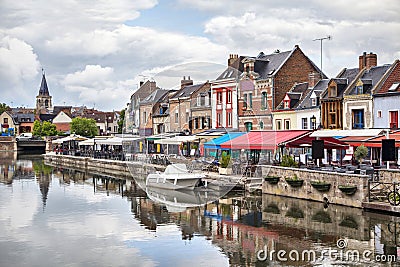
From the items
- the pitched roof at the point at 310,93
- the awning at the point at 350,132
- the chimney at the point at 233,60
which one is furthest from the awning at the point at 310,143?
the chimney at the point at 233,60

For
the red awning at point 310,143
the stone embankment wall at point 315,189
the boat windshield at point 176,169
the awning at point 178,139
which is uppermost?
the awning at point 178,139

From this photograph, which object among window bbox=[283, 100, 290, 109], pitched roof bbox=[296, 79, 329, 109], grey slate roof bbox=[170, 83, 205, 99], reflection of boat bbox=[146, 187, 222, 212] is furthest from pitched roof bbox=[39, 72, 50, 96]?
reflection of boat bbox=[146, 187, 222, 212]

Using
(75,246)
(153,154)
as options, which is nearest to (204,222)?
(75,246)

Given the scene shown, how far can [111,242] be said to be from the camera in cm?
2194

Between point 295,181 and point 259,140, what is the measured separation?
353cm

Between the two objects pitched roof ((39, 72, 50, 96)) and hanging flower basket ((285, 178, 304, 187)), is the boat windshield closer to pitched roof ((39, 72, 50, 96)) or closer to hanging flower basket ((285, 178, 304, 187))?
hanging flower basket ((285, 178, 304, 187))

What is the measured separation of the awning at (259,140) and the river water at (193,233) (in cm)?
301

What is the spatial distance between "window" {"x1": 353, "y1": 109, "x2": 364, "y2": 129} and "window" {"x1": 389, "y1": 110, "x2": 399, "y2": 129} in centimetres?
235

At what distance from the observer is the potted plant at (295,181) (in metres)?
30.6

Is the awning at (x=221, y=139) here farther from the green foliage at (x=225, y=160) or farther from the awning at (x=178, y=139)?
the green foliage at (x=225, y=160)

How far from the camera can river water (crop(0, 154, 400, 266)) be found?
754 inches

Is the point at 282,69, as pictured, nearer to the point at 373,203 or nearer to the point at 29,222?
the point at 373,203

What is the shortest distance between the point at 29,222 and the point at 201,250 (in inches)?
406

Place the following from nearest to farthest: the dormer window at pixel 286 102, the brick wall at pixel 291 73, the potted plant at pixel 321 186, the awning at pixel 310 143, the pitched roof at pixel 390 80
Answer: the potted plant at pixel 321 186 → the awning at pixel 310 143 → the pitched roof at pixel 390 80 → the dormer window at pixel 286 102 → the brick wall at pixel 291 73
